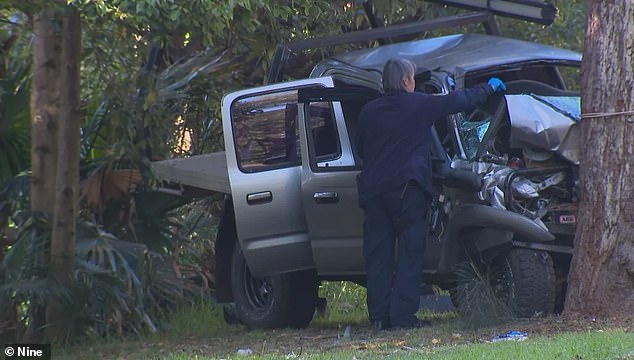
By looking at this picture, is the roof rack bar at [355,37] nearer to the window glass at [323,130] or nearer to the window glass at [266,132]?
the window glass at [266,132]

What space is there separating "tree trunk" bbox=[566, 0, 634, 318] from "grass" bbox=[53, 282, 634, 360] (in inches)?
12.9

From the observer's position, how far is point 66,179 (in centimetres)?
1070

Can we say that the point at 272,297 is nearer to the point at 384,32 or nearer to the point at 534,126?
the point at 384,32

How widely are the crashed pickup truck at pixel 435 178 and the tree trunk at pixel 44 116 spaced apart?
108 centimetres

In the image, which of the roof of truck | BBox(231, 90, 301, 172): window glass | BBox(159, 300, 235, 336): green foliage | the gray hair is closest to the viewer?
the gray hair

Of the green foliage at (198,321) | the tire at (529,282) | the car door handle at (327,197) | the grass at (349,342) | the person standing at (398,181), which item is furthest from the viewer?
the green foliage at (198,321)

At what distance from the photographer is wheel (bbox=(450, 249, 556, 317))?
920 cm

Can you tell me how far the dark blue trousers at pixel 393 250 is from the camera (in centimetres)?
956

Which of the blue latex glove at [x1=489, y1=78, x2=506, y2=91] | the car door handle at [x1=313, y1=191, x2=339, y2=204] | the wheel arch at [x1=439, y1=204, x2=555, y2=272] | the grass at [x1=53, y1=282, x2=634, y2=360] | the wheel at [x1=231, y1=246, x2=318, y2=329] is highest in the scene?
the blue latex glove at [x1=489, y1=78, x2=506, y2=91]

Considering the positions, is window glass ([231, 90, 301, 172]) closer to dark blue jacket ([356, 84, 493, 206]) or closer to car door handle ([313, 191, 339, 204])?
car door handle ([313, 191, 339, 204])

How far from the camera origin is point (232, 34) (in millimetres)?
11781

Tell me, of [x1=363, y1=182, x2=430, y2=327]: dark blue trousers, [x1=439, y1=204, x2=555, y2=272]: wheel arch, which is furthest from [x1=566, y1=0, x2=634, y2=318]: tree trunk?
[x1=363, y1=182, x2=430, y2=327]: dark blue trousers

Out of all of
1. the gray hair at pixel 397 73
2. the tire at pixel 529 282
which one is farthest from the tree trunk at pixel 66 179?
the tire at pixel 529 282

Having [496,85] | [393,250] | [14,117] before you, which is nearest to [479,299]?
[393,250]
